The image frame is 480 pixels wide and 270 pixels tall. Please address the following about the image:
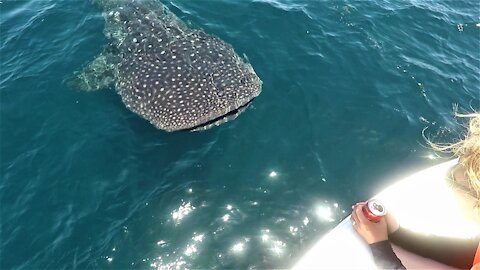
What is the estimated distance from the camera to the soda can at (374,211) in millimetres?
5781

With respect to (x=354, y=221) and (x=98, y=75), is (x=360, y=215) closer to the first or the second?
(x=354, y=221)

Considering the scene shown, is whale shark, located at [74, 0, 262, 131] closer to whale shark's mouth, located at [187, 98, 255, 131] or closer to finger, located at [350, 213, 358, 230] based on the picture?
whale shark's mouth, located at [187, 98, 255, 131]

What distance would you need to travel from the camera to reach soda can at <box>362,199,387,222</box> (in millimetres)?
5781

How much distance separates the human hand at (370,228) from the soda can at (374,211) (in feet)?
0.35

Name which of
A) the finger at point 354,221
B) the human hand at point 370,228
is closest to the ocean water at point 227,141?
the finger at point 354,221

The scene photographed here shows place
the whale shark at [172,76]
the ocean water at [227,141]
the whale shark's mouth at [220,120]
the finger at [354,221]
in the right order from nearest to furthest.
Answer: the finger at [354,221] < the ocean water at [227,141] < the whale shark at [172,76] < the whale shark's mouth at [220,120]

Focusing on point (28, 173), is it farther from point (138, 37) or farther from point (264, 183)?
point (264, 183)

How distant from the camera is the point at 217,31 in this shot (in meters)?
13.5

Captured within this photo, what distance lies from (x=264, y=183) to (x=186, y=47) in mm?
4098

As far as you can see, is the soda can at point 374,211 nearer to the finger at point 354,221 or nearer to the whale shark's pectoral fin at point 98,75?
the finger at point 354,221

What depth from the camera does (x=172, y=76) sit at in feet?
31.3

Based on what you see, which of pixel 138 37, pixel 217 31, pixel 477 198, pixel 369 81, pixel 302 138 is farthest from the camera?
pixel 217 31

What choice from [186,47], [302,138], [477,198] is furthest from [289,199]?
[186,47]

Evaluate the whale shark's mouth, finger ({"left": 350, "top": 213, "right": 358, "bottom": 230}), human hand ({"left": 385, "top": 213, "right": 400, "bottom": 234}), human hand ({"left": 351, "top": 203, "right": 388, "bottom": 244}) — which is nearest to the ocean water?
the whale shark's mouth
